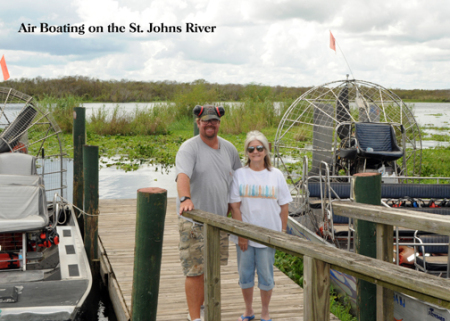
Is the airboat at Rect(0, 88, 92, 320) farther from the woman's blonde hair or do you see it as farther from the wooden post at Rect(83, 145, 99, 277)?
the woman's blonde hair

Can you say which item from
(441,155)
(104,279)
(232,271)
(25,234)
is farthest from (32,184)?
(441,155)

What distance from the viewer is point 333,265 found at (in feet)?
7.73

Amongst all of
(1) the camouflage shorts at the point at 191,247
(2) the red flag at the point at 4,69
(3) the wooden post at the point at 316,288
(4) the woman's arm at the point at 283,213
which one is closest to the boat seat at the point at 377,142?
(4) the woman's arm at the point at 283,213

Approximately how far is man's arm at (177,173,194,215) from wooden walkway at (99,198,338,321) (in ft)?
4.93

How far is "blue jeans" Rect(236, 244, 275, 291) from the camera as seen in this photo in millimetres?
3508

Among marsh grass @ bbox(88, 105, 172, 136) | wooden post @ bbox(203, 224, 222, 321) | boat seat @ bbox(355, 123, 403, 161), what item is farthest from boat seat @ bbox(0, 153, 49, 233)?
marsh grass @ bbox(88, 105, 172, 136)

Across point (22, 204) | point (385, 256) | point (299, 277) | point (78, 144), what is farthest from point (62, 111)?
point (385, 256)

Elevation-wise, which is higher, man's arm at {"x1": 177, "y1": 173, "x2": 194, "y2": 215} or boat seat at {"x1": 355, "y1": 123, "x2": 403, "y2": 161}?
boat seat at {"x1": 355, "y1": 123, "x2": 403, "y2": 161}

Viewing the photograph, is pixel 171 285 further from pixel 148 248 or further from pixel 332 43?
pixel 332 43

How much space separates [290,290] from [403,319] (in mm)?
1143

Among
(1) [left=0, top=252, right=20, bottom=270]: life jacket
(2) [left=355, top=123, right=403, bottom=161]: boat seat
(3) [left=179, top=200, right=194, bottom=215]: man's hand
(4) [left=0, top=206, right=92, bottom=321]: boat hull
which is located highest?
(2) [left=355, top=123, right=403, bottom=161]: boat seat

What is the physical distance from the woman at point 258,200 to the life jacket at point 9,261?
3659 mm

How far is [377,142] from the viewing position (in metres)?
8.21

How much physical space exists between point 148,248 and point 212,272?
48cm
